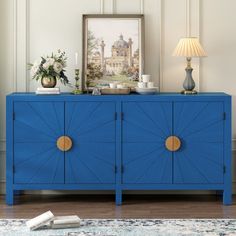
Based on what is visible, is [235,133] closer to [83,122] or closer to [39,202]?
[83,122]

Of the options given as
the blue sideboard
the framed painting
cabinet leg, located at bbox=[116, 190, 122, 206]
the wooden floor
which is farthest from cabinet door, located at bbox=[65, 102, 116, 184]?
the framed painting

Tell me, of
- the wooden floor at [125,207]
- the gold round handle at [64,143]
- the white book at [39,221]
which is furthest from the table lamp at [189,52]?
the white book at [39,221]

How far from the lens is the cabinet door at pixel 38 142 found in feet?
17.8

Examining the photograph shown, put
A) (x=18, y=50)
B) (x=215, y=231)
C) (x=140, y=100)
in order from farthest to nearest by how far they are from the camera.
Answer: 1. (x=18, y=50)
2. (x=140, y=100)
3. (x=215, y=231)

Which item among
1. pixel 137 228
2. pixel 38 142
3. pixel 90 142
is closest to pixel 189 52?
pixel 90 142

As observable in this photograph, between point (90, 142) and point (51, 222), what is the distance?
3.25 ft

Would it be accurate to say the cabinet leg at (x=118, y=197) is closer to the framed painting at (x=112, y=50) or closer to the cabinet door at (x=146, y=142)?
the cabinet door at (x=146, y=142)

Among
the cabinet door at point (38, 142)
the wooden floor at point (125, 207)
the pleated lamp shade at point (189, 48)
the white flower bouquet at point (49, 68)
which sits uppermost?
the pleated lamp shade at point (189, 48)

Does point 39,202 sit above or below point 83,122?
below

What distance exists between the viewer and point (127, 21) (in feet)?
18.9

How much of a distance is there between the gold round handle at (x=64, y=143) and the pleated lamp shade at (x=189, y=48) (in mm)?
1126

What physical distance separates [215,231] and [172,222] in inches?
14.0

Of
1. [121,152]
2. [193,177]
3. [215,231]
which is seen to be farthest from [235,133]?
[215,231]

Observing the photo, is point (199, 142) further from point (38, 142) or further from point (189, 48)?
point (38, 142)
